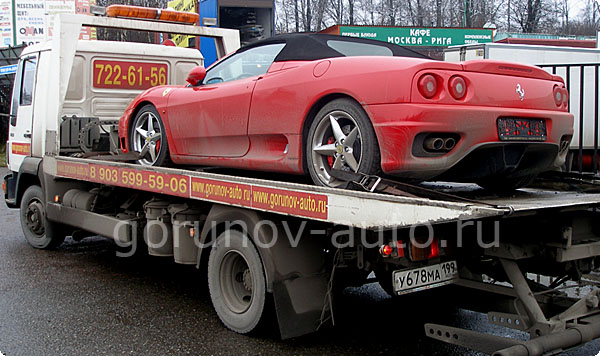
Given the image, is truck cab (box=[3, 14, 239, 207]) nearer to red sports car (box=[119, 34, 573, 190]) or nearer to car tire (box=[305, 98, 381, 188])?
red sports car (box=[119, 34, 573, 190])

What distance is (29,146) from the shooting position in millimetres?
7797

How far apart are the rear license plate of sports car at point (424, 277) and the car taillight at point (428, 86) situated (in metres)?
1.05

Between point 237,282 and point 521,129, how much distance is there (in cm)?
234

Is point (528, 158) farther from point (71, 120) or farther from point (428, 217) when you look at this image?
point (71, 120)

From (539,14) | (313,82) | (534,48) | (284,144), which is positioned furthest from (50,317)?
(539,14)

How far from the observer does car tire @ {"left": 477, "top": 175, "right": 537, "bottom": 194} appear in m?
4.29

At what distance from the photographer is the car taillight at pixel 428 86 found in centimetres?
360

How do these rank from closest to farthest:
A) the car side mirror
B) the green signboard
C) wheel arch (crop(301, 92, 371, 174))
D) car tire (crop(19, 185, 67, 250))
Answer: wheel arch (crop(301, 92, 371, 174)) < the car side mirror < car tire (crop(19, 185, 67, 250)) < the green signboard

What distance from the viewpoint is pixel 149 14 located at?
733 centimetres

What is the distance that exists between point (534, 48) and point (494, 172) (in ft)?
28.4

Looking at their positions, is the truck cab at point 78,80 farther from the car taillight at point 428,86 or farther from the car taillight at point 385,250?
the car taillight at point 428,86

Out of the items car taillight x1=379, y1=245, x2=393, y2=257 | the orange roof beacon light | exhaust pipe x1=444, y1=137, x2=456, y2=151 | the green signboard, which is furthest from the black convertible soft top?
the green signboard

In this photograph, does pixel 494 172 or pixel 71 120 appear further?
pixel 71 120

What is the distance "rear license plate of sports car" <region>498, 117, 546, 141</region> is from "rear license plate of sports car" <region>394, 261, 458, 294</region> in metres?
0.87
